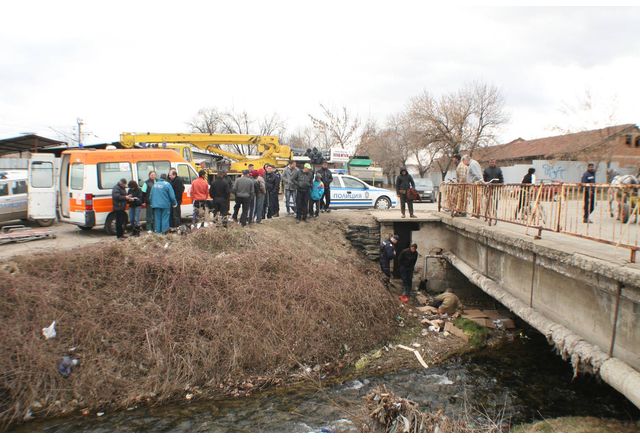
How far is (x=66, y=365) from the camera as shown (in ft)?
20.7

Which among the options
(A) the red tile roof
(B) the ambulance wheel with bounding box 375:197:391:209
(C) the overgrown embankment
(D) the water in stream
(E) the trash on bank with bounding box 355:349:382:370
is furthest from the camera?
(A) the red tile roof

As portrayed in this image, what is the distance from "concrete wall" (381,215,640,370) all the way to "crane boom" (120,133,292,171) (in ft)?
32.1

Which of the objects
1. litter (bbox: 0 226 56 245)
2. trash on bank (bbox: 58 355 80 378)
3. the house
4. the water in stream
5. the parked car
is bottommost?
the water in stream

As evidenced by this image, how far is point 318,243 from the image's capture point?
11.7 metres

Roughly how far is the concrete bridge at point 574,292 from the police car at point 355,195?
717cm

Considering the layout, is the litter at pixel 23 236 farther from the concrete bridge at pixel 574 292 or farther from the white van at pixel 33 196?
the concrete bridge at pixel 574 292

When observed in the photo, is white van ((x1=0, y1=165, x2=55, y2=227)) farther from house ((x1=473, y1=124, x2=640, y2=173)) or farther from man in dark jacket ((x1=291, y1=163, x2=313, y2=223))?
house ((x1=473, y1=124, x2=640, y2=173))

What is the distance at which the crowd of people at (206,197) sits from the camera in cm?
988

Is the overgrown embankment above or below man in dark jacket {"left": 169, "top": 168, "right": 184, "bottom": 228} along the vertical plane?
below

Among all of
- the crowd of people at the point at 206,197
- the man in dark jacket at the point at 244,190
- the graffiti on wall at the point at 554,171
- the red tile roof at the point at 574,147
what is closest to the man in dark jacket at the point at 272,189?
the crowd of people at the point at 206,197

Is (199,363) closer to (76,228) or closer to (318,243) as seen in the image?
(318,243)

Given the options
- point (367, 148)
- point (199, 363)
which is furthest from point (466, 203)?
point (367, 148)

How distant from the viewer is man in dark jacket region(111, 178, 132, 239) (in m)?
9.69

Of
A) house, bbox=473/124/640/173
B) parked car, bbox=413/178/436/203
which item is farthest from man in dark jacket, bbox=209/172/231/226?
house, bbox=473/124/640/173
